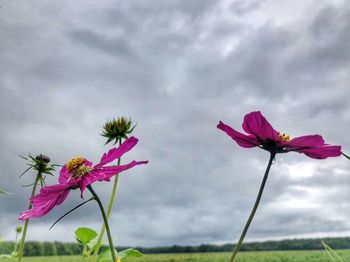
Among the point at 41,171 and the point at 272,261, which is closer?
the point at 41,171

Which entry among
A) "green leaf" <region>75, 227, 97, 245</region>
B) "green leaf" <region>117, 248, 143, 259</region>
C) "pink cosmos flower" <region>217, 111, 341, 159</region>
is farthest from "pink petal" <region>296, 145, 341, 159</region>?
"green leaf" <region>75, 227, 97, 245</region>

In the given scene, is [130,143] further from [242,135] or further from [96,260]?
[96,260]

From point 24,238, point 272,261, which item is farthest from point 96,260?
point 272,261

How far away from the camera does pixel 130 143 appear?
1093 mm

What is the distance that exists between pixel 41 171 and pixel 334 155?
1402 millimetres

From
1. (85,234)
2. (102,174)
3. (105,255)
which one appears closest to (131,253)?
(105,255)

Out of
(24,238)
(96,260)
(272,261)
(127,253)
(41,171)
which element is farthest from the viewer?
(272,261)

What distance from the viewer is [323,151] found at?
1293 millimetres

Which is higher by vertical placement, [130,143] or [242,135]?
[242,135]

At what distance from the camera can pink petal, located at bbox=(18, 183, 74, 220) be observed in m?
1.17

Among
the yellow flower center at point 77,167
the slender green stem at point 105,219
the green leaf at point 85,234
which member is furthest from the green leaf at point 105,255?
the slender green stem at point 105,219

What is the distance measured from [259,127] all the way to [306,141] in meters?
0.13

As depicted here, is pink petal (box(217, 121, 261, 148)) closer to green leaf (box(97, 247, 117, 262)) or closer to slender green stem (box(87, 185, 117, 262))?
slender green stem (box(87, 185, 117, 262))

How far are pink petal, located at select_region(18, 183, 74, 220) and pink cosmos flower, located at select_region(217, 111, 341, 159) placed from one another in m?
0.43
